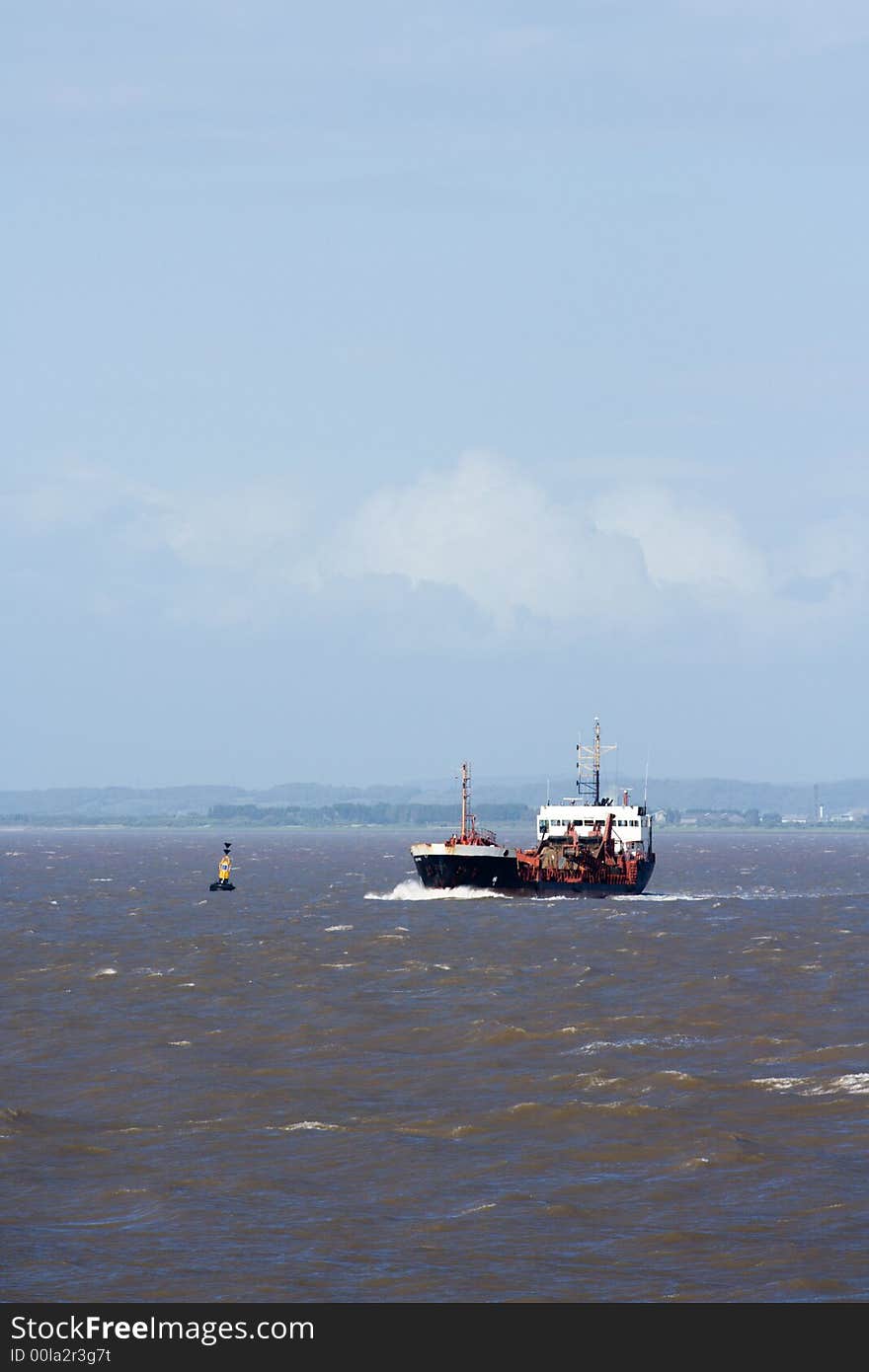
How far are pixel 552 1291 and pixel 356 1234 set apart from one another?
425cm

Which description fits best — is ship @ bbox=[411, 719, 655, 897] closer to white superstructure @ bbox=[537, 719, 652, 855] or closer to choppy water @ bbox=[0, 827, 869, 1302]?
white superstructure @ bbox=[537, 719, 652, 855]

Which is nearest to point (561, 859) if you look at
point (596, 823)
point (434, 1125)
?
point (596, 823)

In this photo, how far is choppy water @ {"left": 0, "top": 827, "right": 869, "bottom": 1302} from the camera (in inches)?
1080

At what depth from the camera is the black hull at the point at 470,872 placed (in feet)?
422

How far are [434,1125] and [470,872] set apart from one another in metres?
91.3

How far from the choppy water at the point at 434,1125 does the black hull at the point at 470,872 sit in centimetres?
5172

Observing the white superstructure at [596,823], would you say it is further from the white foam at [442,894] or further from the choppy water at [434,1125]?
the choppy water at [434,1125]

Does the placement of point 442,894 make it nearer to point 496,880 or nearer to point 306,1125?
point 496,880

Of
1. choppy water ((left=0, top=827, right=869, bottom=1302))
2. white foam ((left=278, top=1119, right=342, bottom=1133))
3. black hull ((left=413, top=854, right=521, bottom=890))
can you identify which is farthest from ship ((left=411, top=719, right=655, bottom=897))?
white foam ((left=278, top=1119, right=342, bottom=1133))

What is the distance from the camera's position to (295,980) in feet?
212

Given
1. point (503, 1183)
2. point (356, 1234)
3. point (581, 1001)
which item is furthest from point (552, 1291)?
point (581, 1001)

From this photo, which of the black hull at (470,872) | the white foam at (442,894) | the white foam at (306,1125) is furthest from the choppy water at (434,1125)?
the black hull at (470,872)

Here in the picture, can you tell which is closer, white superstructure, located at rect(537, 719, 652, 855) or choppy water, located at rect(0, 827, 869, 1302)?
choppy water, located at rect(0, 827, 869, 1302)
